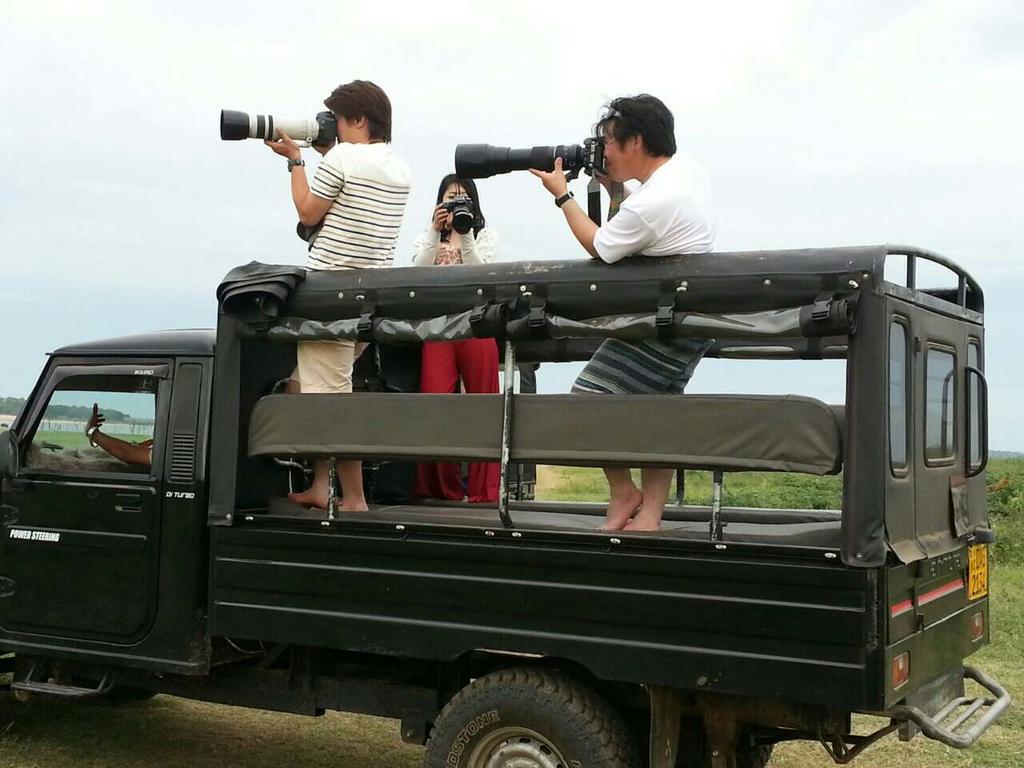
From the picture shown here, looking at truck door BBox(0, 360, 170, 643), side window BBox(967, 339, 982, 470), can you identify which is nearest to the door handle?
truck door BBox(0, 360, 170, 643)

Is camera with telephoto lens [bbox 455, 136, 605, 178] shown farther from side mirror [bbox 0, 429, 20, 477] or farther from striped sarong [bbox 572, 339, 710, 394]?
Answer: side mirror [bbox 0, 429, 20, 477]

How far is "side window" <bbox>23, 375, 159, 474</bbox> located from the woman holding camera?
1.27 meters

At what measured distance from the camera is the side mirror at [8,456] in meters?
5.15

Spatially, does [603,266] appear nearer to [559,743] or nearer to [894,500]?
[894,500]

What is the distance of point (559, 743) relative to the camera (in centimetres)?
395

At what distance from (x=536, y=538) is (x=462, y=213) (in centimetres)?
182

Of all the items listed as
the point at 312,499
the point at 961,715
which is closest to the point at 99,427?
the point at 312,499

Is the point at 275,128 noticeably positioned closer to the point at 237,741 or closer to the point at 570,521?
the point at 570,521

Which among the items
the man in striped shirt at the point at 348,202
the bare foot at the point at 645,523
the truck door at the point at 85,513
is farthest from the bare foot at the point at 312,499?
the bare foot at the point at 645,523

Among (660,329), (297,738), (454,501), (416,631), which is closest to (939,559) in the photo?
(660,329)

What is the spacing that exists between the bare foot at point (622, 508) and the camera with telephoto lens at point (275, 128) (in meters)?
1.99

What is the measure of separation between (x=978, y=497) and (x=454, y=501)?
2.34 metres

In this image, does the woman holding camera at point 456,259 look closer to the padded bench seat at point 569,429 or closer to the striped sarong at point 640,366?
the padded bench seat at point 569,429

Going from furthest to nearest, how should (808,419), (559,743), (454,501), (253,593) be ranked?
(454,501)
(253,593)
(559,743)
(808,419)
